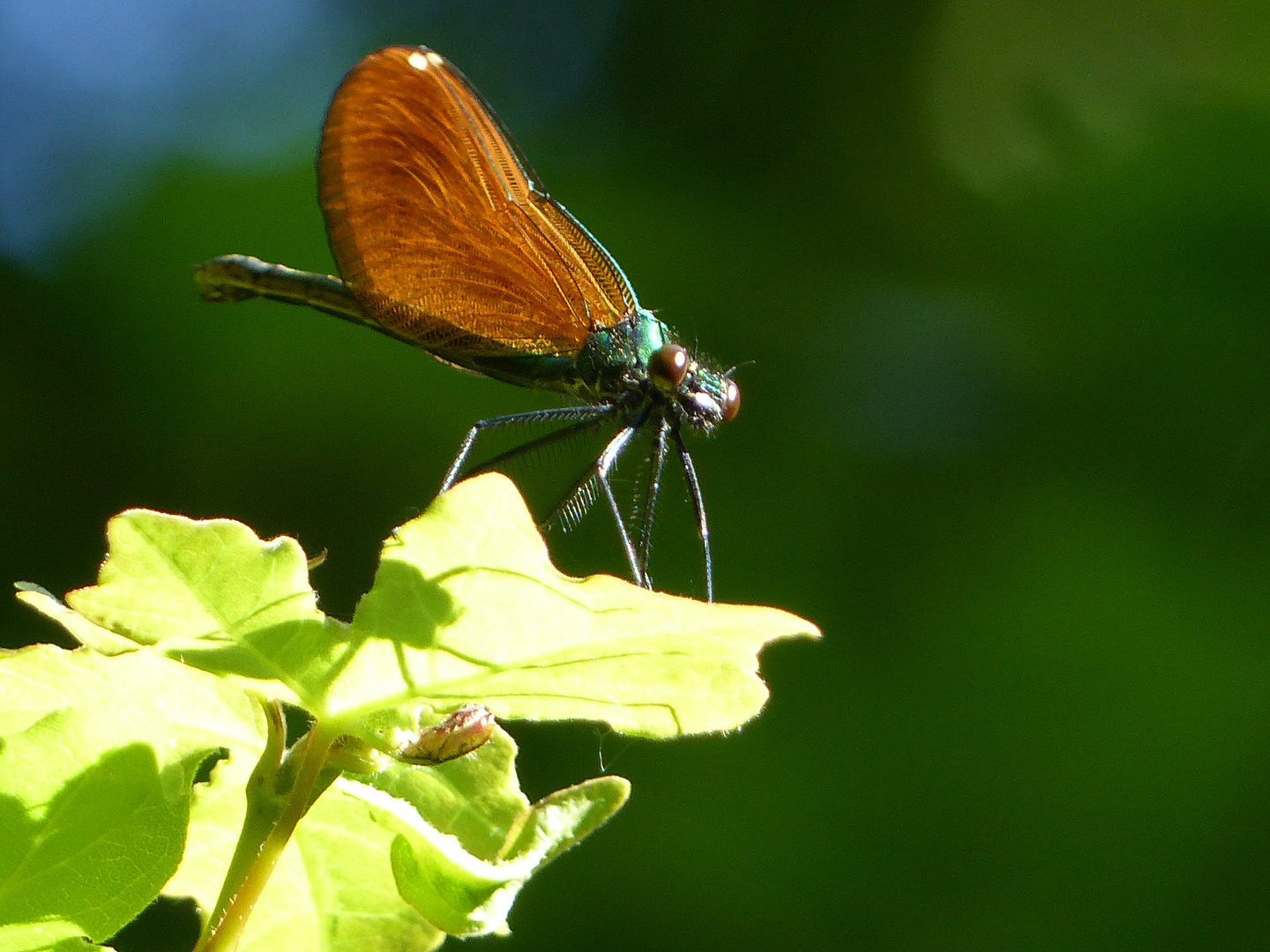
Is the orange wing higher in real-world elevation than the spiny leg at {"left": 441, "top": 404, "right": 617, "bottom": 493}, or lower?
higher

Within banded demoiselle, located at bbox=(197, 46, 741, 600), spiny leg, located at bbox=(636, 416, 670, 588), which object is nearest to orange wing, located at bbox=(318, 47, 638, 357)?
banded demoiselle, located at bbox=(197, 46, 741, 600)

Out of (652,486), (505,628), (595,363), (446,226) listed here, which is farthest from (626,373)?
(505,628)

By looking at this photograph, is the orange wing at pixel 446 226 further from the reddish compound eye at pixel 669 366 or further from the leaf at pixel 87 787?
the leaf at pixel 87 787

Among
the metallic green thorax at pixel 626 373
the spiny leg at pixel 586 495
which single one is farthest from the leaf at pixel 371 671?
the metallic green thorax at pixel 626 373

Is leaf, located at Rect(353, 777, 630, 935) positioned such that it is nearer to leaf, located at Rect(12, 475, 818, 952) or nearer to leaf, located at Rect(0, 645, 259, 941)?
leaf, located at Rect(12, 475, 818, 952)

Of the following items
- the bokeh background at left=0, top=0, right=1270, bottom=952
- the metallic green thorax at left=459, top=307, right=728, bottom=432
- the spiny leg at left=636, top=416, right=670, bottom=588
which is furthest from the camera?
the bokeh background at left=0, top=0, right=1270, bottom=952

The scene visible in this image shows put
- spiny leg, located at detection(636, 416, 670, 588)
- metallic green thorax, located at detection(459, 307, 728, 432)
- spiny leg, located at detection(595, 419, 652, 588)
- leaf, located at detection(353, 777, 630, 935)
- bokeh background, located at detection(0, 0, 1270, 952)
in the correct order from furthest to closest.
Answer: bokeh background, located at detection(0, 0, 1270, 952), metallic green thorax, located at detection(459, 307, 728, 432), spiny leg, located at detection(636, 416, 670, 588), spiny leg, located at detection(595, 419, 652, 588), leaf, located at detection(353, 777, 630, 935)
